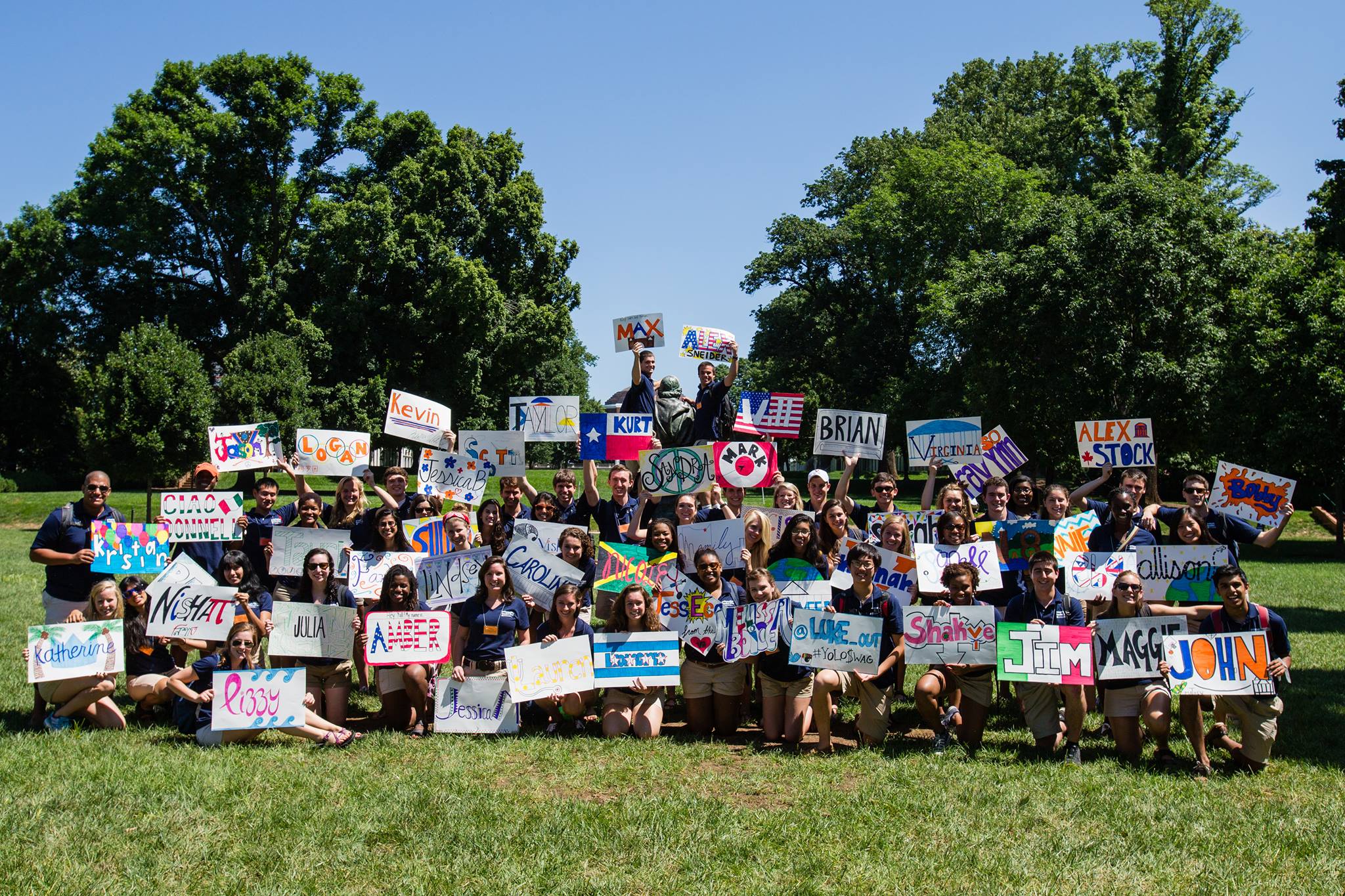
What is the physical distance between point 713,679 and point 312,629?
3549 mm

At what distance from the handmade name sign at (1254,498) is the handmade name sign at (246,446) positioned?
1003 centimetres

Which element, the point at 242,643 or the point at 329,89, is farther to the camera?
the point at 329,89

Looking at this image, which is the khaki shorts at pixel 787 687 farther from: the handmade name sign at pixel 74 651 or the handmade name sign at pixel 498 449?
the handmade name sign at pixel 74 651

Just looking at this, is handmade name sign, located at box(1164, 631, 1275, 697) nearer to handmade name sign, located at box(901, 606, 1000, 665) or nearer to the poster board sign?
handmade name sign, located at box(901, 606, 1000, 665)

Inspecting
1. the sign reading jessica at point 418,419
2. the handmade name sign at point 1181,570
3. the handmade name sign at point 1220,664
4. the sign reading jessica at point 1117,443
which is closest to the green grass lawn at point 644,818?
the handmade name sign at point 1220,664

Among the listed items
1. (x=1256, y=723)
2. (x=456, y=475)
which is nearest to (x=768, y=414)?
(x=456, y=475)

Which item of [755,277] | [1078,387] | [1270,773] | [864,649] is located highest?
[755,277]

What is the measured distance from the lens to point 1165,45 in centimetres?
3847

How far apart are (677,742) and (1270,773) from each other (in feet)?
15.0

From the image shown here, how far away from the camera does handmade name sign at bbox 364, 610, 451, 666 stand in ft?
30.4

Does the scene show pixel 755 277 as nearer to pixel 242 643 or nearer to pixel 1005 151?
pixel 1005 151

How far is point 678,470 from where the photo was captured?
11375 mm

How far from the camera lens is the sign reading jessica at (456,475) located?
39.7 ft

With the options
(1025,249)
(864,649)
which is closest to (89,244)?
(1025,249)
